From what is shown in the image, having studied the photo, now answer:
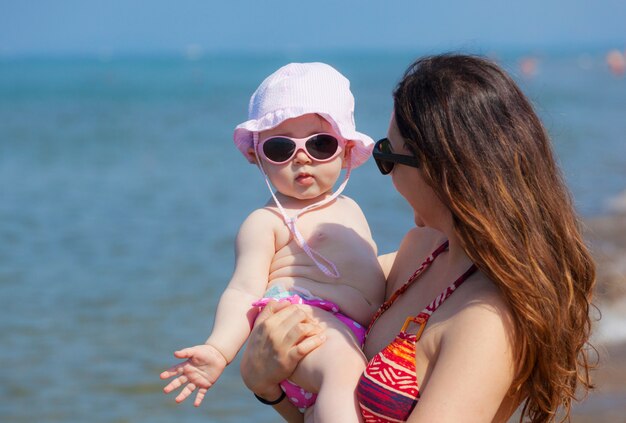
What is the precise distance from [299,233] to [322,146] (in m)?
0.27

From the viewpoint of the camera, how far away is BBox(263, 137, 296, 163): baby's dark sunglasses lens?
9.61 feet

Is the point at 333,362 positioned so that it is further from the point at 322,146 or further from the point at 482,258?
the point at 322,146

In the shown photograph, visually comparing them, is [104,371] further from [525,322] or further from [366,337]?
[525,322]

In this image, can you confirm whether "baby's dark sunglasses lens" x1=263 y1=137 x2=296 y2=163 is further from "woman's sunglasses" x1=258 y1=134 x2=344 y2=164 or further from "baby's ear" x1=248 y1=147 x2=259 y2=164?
"baby's ear" x1=248 y1=147 x2=259 y2=164

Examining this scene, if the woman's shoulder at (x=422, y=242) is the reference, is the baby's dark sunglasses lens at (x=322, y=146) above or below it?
above

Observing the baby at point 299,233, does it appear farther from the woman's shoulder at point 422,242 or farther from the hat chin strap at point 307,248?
the woman's shoulder at point 422,242

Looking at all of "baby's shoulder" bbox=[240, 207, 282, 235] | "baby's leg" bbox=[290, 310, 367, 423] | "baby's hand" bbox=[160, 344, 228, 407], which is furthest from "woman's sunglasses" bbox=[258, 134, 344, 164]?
"baby's hand" bbox=[160, 344, 228, 407]

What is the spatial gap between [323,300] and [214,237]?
28.7ft

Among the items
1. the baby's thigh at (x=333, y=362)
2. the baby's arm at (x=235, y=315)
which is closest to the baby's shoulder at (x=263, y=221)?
the baby's arm at (x=235, y=315)

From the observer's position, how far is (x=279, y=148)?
294 cm

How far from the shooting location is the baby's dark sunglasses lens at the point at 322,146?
294 cm

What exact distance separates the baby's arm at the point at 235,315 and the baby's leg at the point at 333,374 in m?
0.21

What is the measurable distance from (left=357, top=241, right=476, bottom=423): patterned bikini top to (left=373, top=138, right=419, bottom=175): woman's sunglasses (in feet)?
1.03

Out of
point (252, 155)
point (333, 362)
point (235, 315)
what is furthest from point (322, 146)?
point (333, 362)
